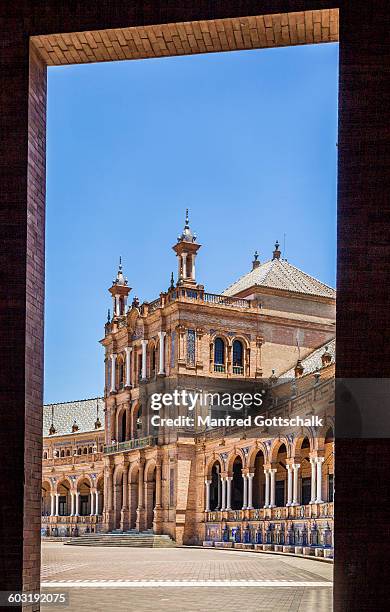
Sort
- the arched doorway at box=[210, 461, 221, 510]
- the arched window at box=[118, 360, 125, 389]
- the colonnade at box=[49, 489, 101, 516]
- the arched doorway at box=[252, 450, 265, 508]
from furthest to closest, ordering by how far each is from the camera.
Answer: the colonnade at box=[49, 489, 101, 516]
the arched window at box=[118, 360, 125, 389]
the arched doorway at box=[210, 461, 221, 510]
the arched doorway at box=[252, 450, 265, 508]

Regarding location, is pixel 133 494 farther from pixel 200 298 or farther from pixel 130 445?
pixel 200 298

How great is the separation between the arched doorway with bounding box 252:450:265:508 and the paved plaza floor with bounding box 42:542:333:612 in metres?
13.9

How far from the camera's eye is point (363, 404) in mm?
7973

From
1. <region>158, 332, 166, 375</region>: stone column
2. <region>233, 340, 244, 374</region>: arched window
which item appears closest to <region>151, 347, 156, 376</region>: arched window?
<region>158, 332, 166, 375</region>: stone column

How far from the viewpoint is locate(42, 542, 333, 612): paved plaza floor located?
1145 centimetres

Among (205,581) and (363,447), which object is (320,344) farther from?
(363,447)

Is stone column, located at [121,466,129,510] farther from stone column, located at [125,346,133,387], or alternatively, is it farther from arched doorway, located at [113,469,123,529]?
stone column, located at [125,346,133,387]

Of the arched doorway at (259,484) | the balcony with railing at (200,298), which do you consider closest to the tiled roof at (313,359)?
the balcony with railing at (200,298)

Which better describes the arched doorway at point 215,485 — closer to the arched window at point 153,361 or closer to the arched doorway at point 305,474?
the arched doorway at point 305,474

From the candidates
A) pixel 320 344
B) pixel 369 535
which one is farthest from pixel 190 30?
pixel 320 344

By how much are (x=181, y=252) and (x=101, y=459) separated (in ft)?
67.1

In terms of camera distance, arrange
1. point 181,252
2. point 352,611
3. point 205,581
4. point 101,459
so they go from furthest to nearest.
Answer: point 101,459 → point 181,252 → point 205,581 → point 352,611

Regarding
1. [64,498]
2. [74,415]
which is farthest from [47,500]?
[74,415]

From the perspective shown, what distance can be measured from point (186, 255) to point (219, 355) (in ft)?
17.4
